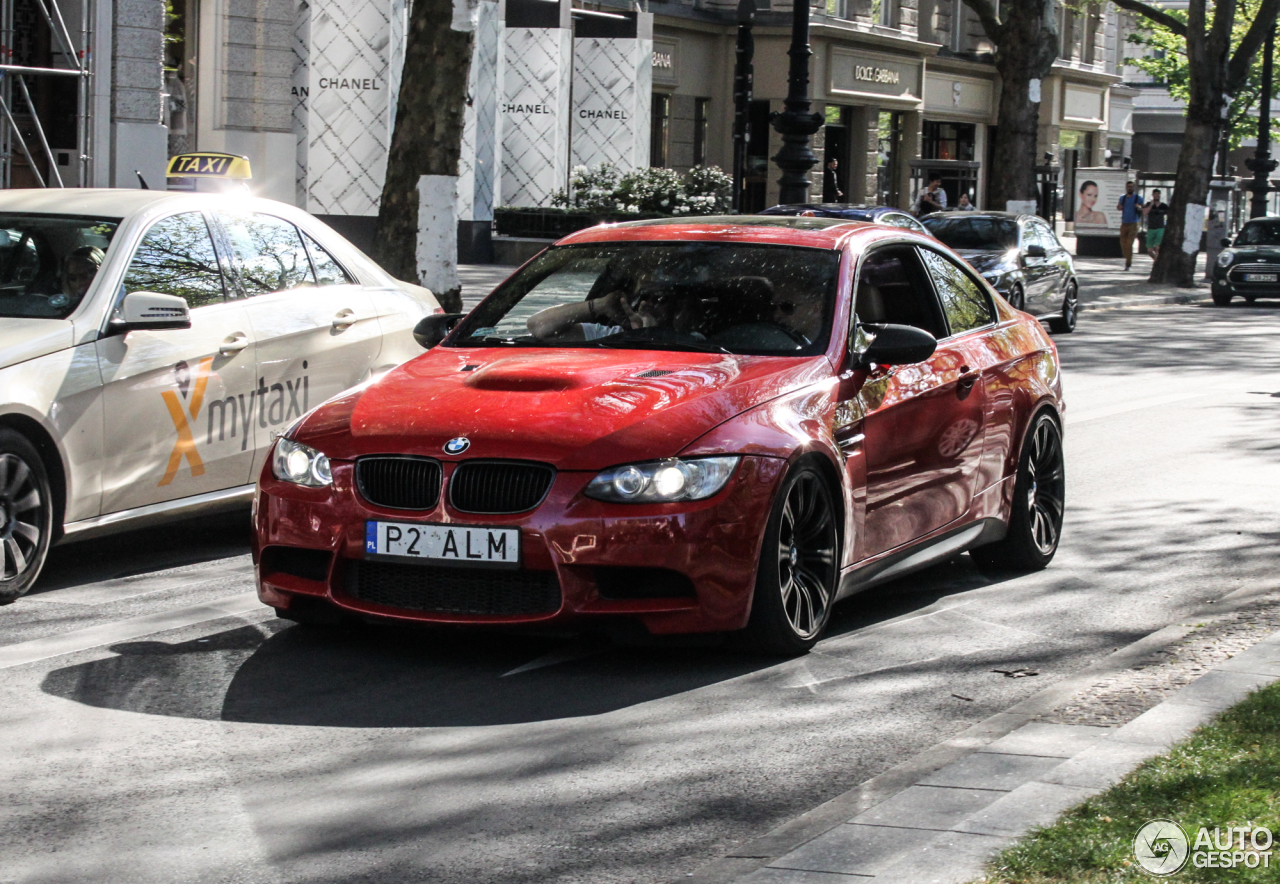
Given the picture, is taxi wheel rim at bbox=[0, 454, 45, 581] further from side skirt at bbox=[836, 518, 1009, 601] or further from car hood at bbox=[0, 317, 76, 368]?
side skirt at bbox=[836, 518, 1009, 601]

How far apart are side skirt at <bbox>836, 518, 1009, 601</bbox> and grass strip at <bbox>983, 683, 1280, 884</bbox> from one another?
5.58 ft

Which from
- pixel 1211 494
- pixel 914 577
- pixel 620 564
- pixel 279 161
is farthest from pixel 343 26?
pixel 620 564

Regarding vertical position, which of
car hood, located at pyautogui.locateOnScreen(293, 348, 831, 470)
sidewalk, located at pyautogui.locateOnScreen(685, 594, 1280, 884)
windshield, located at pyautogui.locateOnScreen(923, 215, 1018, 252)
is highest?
windshield, located at pyautogui.locateOnScreen(923, 215, 1018, 252)

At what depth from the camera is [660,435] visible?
5906mm

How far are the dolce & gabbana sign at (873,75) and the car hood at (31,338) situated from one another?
39016 mm

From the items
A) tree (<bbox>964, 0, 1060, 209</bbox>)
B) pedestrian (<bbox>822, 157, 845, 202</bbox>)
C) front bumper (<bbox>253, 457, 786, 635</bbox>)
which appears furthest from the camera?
pedestrian (<bbox>822, 157, 845, 202</bbox>)

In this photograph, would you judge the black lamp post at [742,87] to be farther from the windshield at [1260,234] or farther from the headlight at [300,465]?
the headlight at [300,465]

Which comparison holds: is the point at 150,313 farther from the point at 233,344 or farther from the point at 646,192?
the point at 646,192

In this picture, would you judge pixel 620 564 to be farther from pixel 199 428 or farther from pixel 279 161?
pixel 279 161

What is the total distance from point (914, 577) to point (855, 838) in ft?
13.3

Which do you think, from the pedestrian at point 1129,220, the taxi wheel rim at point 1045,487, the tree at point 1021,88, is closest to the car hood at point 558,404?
the taxi wheel rim at point 1045,487

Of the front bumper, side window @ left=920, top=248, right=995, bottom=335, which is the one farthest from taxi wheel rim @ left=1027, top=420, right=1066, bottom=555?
the front bumper

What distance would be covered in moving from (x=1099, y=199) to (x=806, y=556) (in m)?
42.2

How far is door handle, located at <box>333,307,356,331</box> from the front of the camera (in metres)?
8.84
